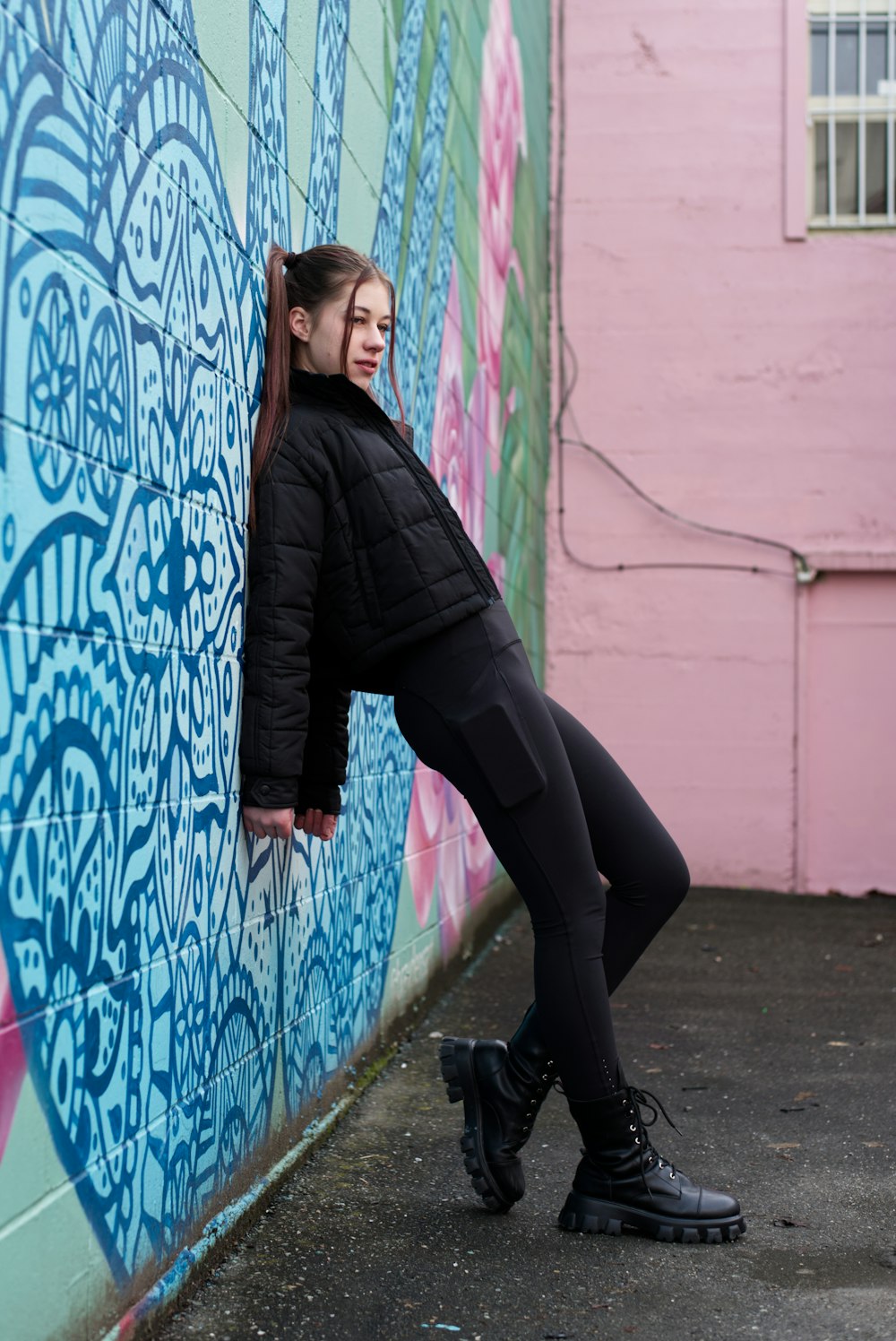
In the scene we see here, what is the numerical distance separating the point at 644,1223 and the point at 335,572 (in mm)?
1333

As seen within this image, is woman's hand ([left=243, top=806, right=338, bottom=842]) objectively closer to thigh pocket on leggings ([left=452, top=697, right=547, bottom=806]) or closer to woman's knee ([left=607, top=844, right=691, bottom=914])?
thigh pocket on leggings ([left=452, top=697, right=547, bottom=806])

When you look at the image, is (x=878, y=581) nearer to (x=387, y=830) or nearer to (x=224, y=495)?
(x=387, y=830)

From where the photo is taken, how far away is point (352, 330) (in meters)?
2.71

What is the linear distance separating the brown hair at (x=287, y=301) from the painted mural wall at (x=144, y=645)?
0.04 meters

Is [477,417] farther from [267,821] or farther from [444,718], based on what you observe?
[267,821]

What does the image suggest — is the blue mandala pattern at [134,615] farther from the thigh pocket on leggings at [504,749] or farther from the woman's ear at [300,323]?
the thigh pocket on leggings at [504,749]

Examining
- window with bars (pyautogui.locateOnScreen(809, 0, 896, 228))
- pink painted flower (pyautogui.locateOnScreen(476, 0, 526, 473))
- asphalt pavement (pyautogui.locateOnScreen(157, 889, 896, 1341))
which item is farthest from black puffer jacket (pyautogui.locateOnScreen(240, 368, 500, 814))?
window with bars (pyautogui.locateOnScreen(809, 0, 896, 228))

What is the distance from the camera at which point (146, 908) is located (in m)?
2.17

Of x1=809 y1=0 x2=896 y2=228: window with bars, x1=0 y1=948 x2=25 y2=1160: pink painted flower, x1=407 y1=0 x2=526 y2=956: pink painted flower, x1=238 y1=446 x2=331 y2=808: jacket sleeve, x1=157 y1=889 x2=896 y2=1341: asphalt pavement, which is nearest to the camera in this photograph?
x1=0 y1=948 x2=25 y2=1160: pink painted flower

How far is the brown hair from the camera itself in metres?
2.68

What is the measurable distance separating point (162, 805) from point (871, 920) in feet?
19.1

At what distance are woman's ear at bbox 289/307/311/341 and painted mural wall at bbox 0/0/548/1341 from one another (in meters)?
0.07

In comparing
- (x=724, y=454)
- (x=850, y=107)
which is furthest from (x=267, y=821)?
(x=850, y=107)

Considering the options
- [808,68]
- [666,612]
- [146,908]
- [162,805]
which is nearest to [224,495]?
[162,805]
